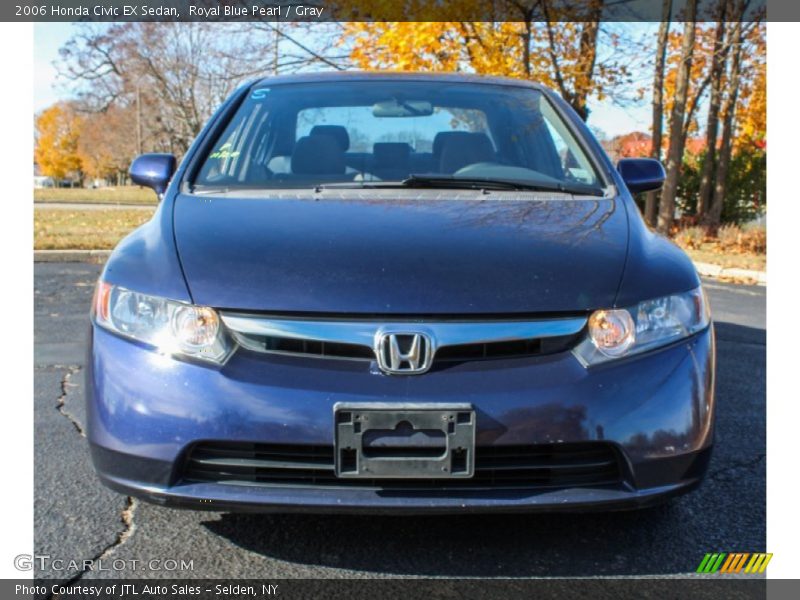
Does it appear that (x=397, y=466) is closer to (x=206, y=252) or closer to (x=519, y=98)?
(x=206, y=252)

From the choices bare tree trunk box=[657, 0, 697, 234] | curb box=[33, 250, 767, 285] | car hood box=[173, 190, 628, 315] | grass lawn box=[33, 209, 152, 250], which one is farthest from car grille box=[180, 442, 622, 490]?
bare tree trunk box=[657, 0, 697, 234]

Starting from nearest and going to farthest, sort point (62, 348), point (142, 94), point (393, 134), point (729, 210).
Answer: point (393, 134) → point (62, 348) → point (729, 210) → point (142, 94)

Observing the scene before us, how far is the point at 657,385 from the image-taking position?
2174mm

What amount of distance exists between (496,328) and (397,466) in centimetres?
45

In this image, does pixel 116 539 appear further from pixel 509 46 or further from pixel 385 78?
pixel 509 46

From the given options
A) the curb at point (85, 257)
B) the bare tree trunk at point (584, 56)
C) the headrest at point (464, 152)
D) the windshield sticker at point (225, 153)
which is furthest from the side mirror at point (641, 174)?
the bare tree trunk at point (584, 56)

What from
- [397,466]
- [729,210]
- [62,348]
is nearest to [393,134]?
[397,466]

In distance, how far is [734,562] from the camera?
2424 mm

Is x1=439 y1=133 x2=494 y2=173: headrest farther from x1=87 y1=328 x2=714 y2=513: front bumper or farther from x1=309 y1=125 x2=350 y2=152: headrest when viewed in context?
x1=87 y1=328 x2=714 y2=513: front bumper

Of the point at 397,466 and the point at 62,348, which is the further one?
the point at 62,348

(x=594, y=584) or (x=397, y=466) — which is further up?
(x=397, y=466)

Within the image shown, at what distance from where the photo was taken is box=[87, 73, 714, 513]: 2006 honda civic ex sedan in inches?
81.3

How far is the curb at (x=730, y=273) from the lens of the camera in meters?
9.91

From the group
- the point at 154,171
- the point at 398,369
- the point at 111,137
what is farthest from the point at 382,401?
the point at 111,137
